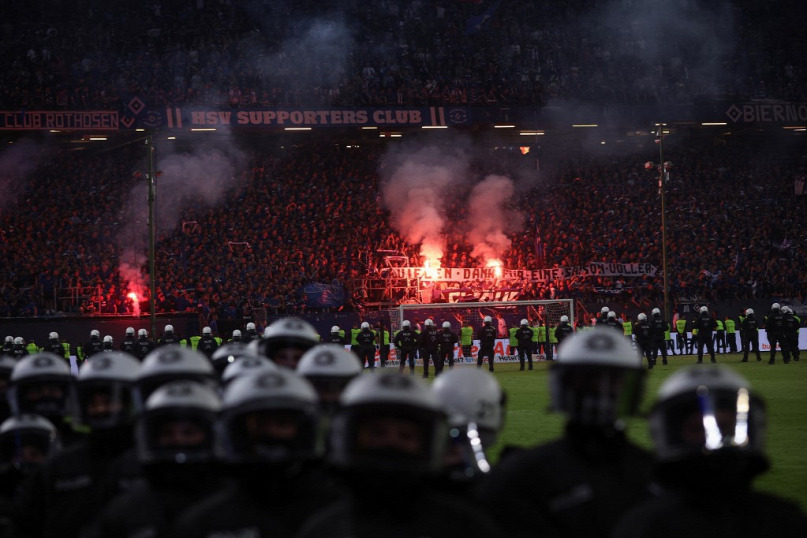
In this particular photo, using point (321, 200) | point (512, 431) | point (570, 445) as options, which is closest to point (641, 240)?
point (321, 200)

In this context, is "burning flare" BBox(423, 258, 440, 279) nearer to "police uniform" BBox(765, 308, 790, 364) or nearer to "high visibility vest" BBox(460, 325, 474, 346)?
"high visibility vest" BBox(460, 325, 474, 346)

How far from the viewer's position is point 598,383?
4492mm

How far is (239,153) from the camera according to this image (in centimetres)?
4653

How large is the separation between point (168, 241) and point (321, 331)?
328 inches

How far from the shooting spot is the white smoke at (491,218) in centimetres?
4539

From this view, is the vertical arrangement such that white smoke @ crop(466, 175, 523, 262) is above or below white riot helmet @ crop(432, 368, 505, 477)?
above

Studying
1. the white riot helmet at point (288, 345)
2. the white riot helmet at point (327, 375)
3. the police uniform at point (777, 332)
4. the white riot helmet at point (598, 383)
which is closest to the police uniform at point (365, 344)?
the police uniform at point (777, 332)

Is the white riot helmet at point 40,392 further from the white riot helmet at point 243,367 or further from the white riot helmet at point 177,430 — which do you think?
the white riot helmet at point 177,430

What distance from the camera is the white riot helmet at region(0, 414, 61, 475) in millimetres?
6633

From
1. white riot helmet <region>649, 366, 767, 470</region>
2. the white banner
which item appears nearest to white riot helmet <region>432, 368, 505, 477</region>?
white riot helmet <region>649, 366, 767, 470</region>

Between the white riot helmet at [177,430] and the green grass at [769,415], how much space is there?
2104 millimetres

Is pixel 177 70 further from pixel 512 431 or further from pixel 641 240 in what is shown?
pixel 512 431

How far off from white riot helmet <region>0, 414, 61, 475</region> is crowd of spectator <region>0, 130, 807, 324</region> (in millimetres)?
30126

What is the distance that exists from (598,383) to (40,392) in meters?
4.31
